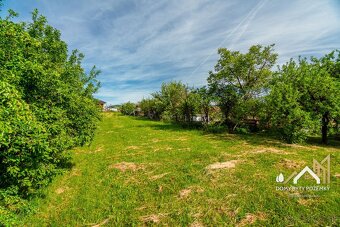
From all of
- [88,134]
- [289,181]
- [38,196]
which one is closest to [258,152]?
[289,181]

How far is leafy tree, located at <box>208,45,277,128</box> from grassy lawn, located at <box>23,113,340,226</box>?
13.0 meters

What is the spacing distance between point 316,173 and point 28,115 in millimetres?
13567

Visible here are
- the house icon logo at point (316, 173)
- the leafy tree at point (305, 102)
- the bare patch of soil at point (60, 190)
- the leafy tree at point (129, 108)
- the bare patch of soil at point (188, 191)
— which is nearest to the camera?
the bare patch of soil at point (188, 191)

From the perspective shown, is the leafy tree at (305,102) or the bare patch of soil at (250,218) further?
the leafy tree at (305,102)

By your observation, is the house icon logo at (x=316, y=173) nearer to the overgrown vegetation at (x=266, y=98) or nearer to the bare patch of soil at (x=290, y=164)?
the bare patch of soil at (x=290, y=164)

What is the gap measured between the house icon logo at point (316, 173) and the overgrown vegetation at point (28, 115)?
1068 cm

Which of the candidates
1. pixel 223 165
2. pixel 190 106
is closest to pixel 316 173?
pixel 223 165

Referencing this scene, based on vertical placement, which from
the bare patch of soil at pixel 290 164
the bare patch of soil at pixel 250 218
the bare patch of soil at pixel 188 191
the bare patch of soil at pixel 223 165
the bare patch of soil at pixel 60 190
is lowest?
the bare patch of soil at pixel 60 190

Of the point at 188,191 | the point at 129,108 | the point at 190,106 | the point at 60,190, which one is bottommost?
the point at 60,190

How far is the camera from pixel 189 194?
8.21 meters

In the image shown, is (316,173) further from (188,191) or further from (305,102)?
(305,102)

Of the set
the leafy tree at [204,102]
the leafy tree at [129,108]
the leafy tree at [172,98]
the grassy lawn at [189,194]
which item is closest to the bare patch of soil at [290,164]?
the grassy lawn at [189,194]

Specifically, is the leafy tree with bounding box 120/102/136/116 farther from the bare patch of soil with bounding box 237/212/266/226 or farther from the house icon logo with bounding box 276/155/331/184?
the bare patch of soil with bounding box 237/212/266/226

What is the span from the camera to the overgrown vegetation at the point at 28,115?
16.8 feet
